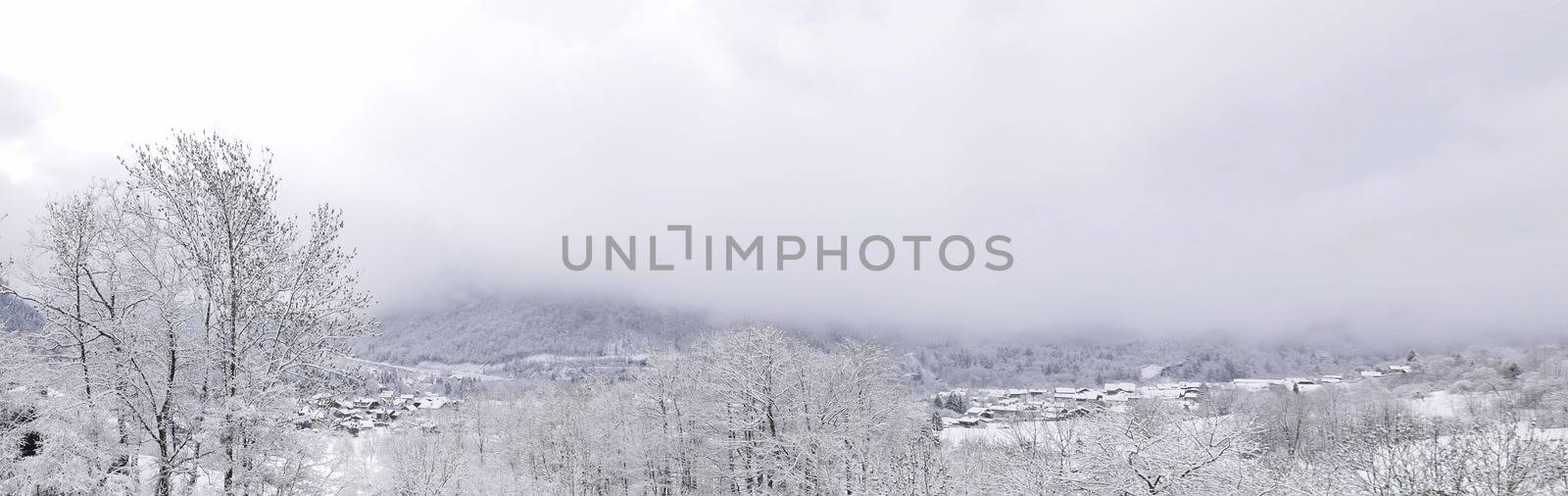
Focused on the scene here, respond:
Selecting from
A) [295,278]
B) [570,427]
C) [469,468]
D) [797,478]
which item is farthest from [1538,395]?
[295,278]

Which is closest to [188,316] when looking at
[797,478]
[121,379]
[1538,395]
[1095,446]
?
[121,379]

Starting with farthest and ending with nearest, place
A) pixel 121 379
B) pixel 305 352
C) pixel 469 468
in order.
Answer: pixel 469 468, pixel 305 352, pixel 121 379

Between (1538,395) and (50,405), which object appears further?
(1538,395)

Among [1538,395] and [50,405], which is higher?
[50,405]

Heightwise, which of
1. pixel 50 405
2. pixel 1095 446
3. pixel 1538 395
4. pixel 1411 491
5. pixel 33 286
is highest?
pixel 33 286

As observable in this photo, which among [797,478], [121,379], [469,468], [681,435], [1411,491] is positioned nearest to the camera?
[121,379]

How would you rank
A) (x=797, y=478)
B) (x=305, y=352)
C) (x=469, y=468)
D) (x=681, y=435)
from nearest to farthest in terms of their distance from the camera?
(x=305, y=352) < (x=797, y=478) < (x=681, y=435) < (x=469, y=468)

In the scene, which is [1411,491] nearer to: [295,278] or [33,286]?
[295,278]

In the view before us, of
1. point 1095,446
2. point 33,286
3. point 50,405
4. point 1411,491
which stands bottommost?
point 1411,491

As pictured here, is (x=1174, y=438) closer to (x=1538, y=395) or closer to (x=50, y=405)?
(x=50, y=405)
